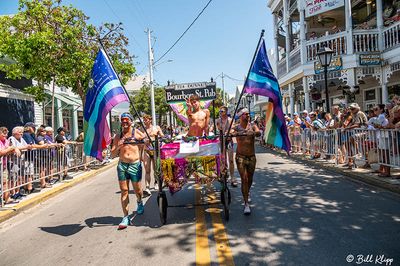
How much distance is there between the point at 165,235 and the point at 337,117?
8.63 metres

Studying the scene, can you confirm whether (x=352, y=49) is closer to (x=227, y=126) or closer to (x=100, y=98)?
(x=227, y=126)

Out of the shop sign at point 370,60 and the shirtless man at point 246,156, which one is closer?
the shirtless man at point 246,156

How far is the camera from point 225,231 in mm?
5152

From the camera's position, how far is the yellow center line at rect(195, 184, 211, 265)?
163 inches

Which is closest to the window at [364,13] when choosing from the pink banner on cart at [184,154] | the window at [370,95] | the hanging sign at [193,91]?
the window at [370,95]

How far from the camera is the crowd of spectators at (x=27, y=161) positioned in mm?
7961

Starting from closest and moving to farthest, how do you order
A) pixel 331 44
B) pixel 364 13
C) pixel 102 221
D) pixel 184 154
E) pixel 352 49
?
pixel 184 154 < pixel 102 221 < pixel 352 49 < pixel 331 44 < pixel 364 13

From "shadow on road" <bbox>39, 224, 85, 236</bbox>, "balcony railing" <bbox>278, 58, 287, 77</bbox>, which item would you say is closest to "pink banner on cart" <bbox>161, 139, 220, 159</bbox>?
"shadow on road" <bbox>39, 224, 85, 236</bbox>

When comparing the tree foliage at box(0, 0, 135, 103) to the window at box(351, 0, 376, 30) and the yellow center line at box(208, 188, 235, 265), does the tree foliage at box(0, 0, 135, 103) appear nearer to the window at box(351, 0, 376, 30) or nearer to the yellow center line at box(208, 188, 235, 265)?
the yellow center line at box(208, 188, 235, 265)

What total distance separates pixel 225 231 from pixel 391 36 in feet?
49.4

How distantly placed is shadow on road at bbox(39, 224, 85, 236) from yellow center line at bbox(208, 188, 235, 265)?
235 centimetres

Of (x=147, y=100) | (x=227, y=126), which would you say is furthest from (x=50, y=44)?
(x=147, y=100)

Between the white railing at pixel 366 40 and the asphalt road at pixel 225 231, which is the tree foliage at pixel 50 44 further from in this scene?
the white railing at pixel 366 40

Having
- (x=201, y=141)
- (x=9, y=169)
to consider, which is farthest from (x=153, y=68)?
(x=201, y=141)
